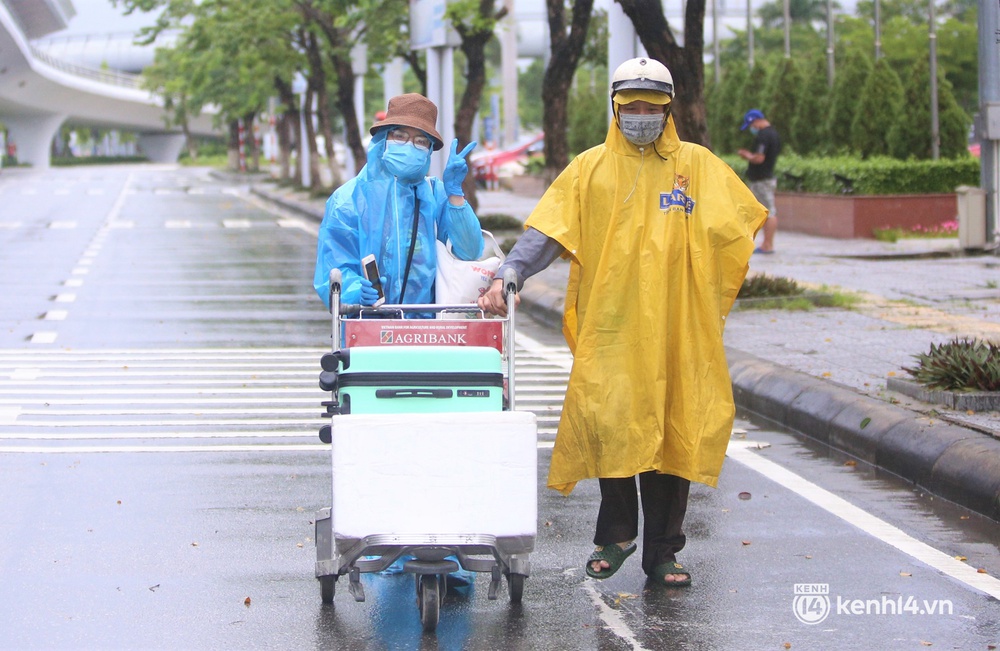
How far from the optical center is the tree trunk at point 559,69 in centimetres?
2259

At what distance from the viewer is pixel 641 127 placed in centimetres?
532

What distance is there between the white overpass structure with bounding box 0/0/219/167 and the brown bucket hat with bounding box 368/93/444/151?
6998cm

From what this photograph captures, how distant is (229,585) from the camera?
5656 mm

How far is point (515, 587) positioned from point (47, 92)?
315 feet

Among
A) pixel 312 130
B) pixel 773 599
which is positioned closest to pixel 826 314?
pixel 773 599

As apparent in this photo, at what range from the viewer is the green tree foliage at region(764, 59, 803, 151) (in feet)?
89.6

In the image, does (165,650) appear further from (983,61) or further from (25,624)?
(983,61)

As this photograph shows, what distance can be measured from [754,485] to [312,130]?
3657 centimetres

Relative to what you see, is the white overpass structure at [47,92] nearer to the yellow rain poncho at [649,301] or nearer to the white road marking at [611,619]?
the yellow rain poncho at [649,301]

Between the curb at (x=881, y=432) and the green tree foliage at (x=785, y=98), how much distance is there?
1769cm

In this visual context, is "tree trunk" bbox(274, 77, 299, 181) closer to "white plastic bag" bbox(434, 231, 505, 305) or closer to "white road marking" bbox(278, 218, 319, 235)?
"white road marking" bbox(278, 218, 319, 235)

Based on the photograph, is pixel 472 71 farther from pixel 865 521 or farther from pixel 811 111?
pixel 865 521

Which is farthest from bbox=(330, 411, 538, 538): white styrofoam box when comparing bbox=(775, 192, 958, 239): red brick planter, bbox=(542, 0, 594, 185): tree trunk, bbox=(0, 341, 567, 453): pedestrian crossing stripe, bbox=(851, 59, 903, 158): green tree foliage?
bbox=(851, 59, 903, 158): green tree foliage

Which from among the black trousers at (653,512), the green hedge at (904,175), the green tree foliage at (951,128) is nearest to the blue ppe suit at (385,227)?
the black trousers at (653,512)
